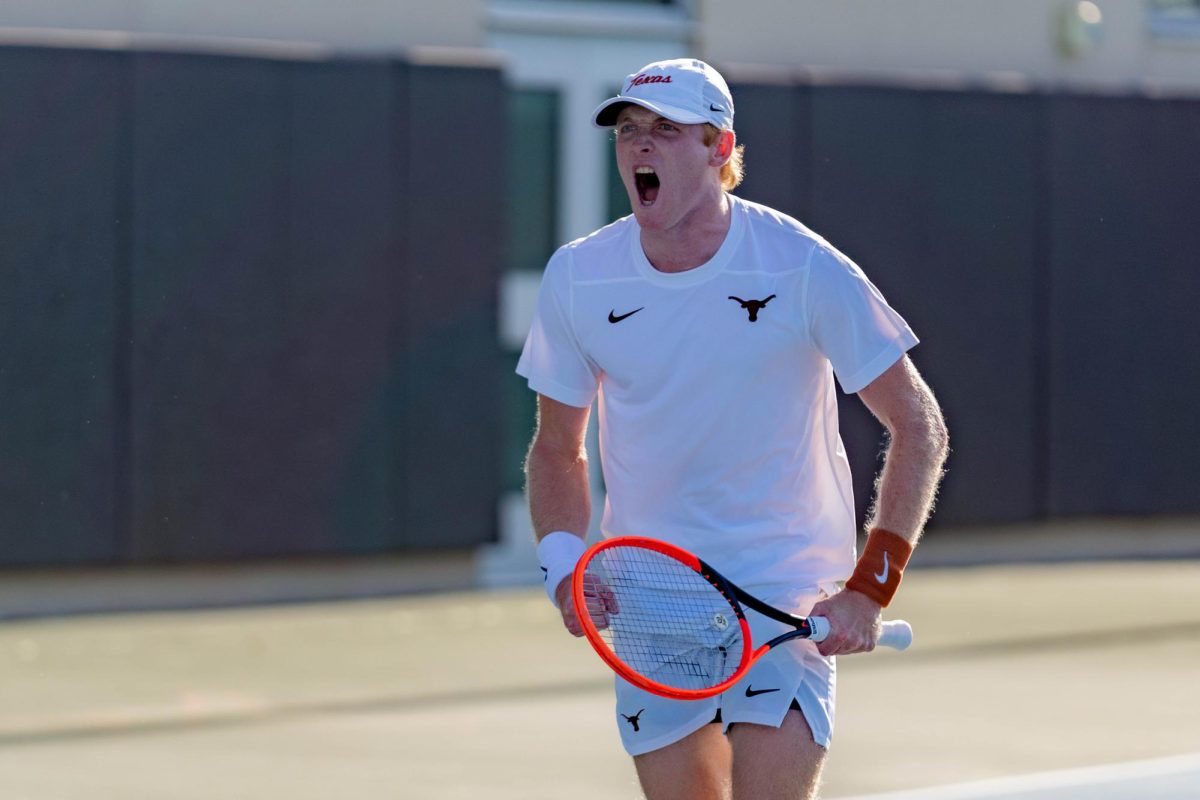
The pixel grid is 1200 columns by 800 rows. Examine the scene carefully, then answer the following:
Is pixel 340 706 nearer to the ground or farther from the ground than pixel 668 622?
nearer to the ground

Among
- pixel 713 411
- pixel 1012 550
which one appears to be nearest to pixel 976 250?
pixel 1012 550

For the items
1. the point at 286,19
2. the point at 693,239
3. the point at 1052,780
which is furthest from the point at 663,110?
the point at 286,19

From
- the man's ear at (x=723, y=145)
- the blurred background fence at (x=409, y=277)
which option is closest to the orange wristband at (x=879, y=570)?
the man's ear at (x=723, y=145)

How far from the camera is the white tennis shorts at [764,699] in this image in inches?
180

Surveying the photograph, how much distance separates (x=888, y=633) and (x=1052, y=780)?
11.1 feet

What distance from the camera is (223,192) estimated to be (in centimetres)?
1179

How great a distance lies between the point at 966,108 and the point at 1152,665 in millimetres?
4601

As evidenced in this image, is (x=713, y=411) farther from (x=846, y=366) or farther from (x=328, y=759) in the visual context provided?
(x=328, y=759)

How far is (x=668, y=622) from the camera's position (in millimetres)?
4500

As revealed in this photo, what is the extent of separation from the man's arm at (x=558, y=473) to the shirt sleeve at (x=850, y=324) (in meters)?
0.57

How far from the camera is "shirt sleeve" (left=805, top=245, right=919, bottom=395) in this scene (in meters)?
4.44

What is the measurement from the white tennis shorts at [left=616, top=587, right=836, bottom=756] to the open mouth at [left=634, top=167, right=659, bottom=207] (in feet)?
2.67

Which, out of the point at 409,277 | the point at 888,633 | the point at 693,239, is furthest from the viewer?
the point at 409,277

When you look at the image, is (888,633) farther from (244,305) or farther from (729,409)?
(244,305)
